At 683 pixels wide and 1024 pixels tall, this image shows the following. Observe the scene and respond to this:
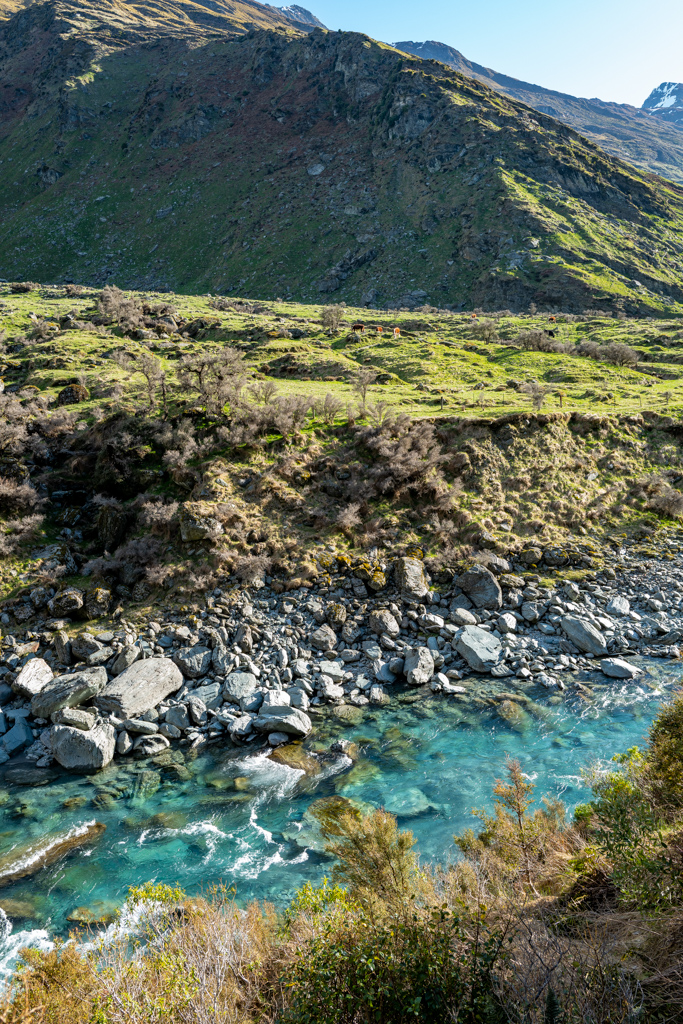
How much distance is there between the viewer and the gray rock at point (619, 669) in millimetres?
17172

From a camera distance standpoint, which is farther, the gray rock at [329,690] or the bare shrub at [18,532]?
the bare shrub at [18,532]

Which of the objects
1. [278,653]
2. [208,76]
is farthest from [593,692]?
[208,76]

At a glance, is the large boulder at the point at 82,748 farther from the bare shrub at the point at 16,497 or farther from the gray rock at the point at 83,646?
the bare shrub at the point at 16,497

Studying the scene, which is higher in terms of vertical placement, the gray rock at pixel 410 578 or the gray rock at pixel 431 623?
the gray rock at pixel 410 578

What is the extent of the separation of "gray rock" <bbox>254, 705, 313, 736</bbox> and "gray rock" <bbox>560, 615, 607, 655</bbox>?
10.5m

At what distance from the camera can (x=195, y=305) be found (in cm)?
7294

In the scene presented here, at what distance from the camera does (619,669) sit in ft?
56.7

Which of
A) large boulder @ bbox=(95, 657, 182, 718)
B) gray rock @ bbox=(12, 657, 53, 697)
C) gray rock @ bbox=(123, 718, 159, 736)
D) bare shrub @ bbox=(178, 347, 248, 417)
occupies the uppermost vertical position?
bare shrub @ bbox=(178, 347, 248, 417)

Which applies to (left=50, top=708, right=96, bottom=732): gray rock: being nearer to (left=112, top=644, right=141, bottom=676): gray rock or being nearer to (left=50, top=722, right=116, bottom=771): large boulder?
(left=50, top=722, right=116, bottom=771): large boulder

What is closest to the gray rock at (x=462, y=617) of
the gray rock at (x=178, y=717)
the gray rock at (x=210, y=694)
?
the gray rock at (x=210, y=694)

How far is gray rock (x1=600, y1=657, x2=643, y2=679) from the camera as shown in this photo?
17.2 m

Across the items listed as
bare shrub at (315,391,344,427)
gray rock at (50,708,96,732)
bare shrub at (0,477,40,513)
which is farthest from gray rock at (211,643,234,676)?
bare shrub at (315,391,344,427)

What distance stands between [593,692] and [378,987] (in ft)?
41.5

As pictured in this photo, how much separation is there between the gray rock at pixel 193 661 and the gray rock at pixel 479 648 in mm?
9490
